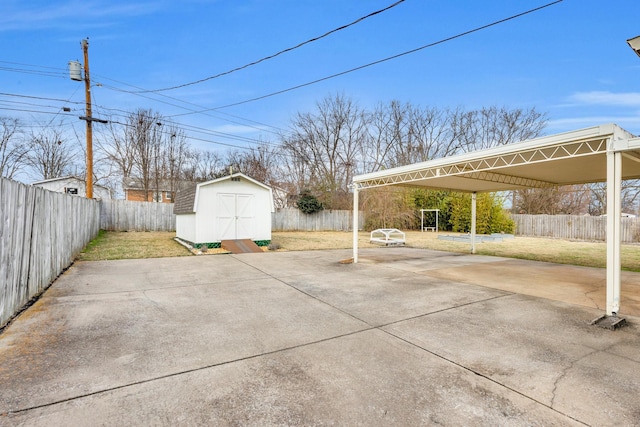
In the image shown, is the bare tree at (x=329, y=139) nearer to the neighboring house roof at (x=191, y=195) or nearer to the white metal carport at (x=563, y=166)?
the neighboring house roof at (x=191, y=195)

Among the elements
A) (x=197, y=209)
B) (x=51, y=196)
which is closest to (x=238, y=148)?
(x=197, y=209)

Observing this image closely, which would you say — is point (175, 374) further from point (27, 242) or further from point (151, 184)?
point (151, 184)

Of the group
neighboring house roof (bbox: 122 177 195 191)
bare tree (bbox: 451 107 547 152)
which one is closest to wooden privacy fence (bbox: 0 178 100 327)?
neighboring house roof (bbox: 122 177 195 191)

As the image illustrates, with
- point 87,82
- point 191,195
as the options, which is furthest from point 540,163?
point 87,82

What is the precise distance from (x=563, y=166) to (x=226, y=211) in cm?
1044

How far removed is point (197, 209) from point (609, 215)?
11.0 meters

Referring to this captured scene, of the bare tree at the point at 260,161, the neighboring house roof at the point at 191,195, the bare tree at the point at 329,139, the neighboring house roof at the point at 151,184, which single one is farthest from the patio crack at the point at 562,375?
the neighboring house roof at the point at 151,184

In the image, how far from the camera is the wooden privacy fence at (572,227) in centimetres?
1591

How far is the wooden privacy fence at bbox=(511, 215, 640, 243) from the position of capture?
15906 mm

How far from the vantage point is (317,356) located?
3.01 m

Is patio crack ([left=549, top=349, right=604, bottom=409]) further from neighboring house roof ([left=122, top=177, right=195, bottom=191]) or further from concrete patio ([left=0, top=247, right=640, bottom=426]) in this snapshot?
neighboring house roof ([left=122, top=177, right=195, bottom=191])

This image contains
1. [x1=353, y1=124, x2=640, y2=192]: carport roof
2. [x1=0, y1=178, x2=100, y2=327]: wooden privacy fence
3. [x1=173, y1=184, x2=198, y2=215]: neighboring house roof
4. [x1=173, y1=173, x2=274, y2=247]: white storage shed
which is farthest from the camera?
[x1=173, y1=184, x2=198, y2=215]: neighboring house roof

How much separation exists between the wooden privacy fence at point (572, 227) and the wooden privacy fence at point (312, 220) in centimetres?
1071

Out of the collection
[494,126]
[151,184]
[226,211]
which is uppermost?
[494,126]
